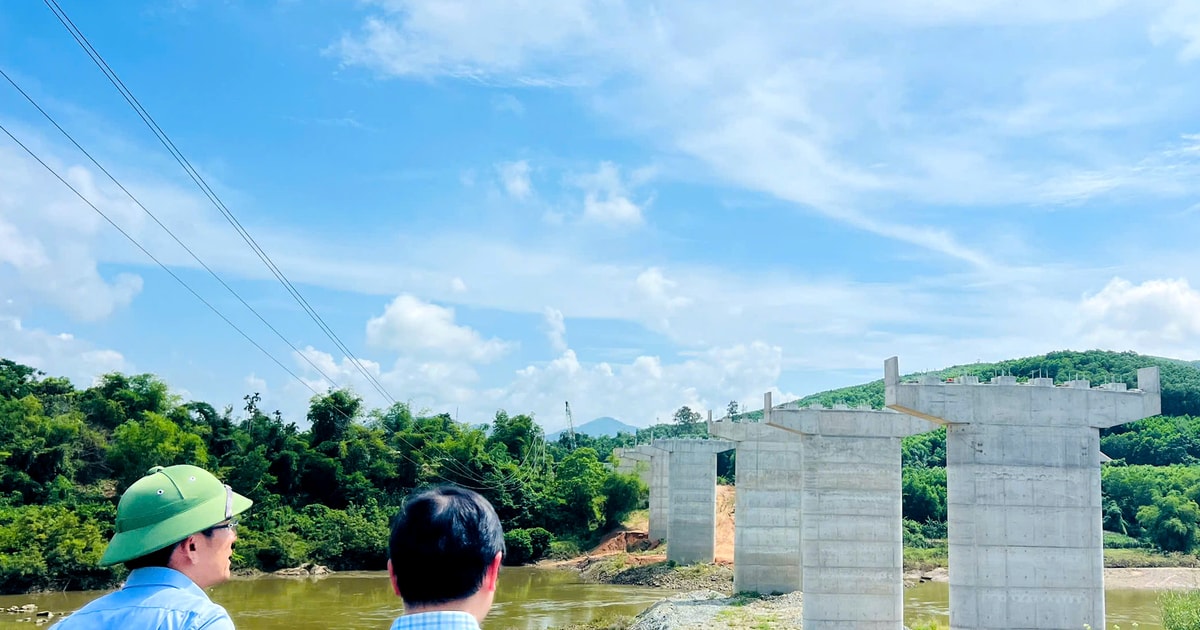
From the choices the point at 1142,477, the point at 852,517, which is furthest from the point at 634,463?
the point at 852,517

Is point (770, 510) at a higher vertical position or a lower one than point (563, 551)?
higher

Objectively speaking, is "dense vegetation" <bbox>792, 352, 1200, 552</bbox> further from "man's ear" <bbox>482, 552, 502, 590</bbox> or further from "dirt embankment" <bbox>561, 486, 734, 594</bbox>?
"man's ear" <bbox>482, 552, 502, 590</bbox>

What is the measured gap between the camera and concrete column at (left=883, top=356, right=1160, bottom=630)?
59.0ft

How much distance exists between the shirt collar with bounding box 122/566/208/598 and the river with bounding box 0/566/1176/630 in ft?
92.6

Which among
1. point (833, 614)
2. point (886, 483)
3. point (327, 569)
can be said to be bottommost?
point (327, 569)

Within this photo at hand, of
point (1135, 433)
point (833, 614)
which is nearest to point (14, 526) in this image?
point (833, 614)

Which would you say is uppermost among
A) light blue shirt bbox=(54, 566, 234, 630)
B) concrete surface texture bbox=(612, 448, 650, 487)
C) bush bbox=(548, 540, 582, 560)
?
light blue shirt bbox=(54, 566, 234, 630)

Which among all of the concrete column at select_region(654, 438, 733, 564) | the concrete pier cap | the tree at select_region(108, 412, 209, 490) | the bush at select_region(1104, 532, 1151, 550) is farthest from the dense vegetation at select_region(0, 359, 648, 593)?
the bush at select_region(1104, 532, 1151, 550)

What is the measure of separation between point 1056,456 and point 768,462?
15.9m

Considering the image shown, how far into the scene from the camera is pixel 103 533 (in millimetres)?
40031

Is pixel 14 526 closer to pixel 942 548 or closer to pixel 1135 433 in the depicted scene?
pixel 942 548

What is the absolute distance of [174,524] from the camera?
284 centimetres

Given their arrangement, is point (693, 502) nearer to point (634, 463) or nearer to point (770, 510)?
point (770, 510)

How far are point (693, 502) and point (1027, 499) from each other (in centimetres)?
2640
